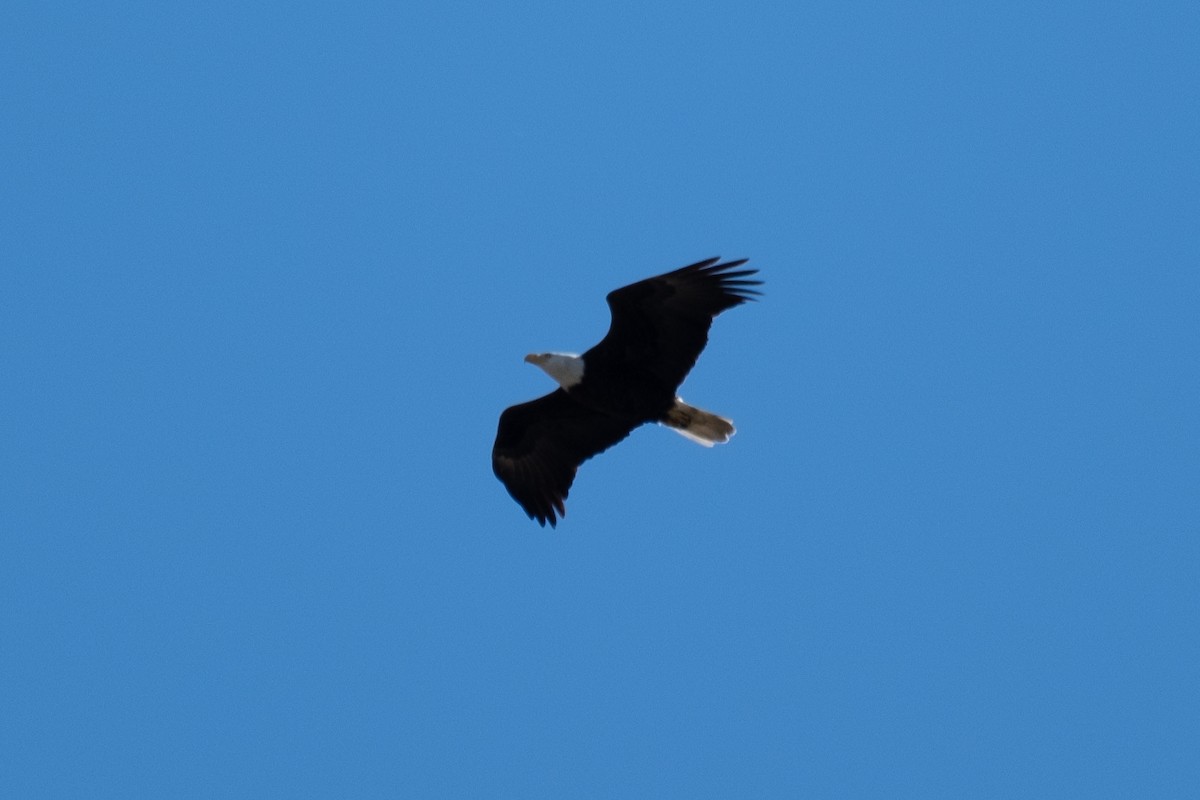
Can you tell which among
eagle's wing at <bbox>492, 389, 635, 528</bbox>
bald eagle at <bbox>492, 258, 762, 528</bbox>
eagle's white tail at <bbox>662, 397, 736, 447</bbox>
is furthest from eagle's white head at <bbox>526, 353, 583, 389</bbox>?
eagle's white tail at <bbox>662, 397, 736, 447</bbox>

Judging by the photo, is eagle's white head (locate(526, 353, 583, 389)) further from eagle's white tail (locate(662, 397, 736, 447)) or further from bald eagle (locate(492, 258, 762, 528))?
eagle's white tail (locate(662, 397, 736, 447))

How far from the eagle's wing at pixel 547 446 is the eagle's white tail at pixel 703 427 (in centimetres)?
41

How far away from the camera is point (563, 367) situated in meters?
13.0

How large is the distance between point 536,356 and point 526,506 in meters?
1.34

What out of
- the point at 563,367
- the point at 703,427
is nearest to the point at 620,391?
the point at 563,367

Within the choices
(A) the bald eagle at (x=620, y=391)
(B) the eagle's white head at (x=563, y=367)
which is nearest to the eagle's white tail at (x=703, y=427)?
(A) the bald eagle at (x=620, y=391)

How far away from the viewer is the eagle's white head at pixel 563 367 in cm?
1301

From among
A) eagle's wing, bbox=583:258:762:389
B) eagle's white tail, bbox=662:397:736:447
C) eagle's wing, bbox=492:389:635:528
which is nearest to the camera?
eagle's wing, bbox=583:258:762:389

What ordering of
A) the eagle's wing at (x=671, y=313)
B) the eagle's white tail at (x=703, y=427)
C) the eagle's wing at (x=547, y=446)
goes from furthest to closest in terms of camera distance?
the eagle's wing at (x=547, y=446) < the eagle's white tail at (x=703, y=427) < the eagle's wing at (x=671, y=313)

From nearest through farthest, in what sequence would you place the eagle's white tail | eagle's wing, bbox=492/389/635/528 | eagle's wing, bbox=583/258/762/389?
eagle's wing, bbox=583/258/762/389 < the eagle's white tail < eagle's wing, bbox=492/389/635/528

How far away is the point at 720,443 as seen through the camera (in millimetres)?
13695

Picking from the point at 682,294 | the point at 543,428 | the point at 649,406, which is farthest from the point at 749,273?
the point at 543,428

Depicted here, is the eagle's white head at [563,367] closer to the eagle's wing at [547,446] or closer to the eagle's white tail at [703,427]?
the eagle's wing at [547,446]

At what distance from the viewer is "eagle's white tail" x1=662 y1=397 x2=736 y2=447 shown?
13594 mm
